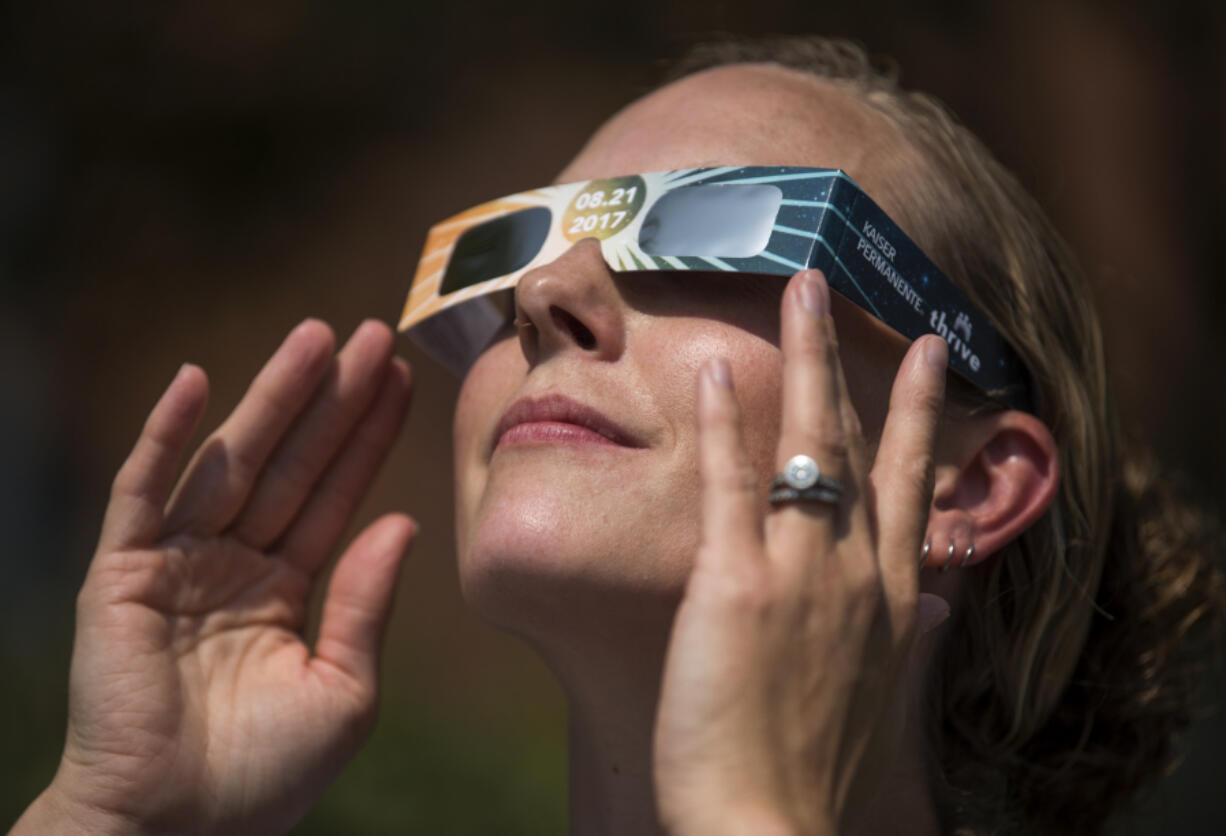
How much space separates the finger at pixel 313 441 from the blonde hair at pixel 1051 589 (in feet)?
3.81

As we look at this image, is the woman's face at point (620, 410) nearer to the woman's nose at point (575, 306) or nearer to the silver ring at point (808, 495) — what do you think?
the woman's nose at point (575, 306)

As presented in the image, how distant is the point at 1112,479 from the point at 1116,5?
2787mm

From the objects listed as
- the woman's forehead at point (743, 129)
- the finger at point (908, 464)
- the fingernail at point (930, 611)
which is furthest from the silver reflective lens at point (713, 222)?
the fingernail at point (930, 611)

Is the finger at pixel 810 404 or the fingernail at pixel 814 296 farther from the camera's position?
the fingernail at pixel 814 296

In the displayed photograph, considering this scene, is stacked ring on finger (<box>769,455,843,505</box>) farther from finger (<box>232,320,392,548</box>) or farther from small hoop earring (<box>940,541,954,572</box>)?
finger (<box>232,320,392,548</box>)

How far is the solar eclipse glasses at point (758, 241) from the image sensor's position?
174 centimetres

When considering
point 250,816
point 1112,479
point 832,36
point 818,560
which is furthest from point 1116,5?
point 250,816

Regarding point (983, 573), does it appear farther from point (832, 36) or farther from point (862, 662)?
point (832, 36)

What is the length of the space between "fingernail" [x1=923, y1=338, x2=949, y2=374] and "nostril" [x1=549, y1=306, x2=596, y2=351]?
1.74 ft

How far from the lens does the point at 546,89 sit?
4508 millimetres

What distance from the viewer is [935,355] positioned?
1543mm

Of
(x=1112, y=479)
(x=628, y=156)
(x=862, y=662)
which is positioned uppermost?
(x=628, y=156)

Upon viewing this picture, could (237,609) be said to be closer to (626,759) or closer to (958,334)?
(626,759)

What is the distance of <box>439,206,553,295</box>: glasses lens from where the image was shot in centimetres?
202
